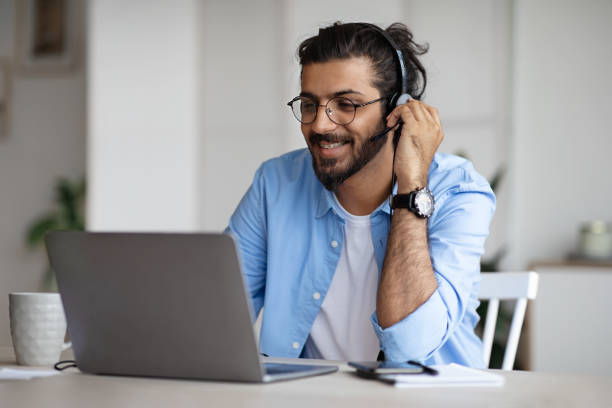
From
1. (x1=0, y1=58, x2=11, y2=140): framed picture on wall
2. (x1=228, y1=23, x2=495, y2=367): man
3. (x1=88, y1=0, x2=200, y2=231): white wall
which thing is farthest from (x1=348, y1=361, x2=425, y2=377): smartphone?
(x1=0, y1=58, x2=11, y2=140): framed picture on wall

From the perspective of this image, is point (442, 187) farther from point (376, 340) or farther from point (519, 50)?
point (519, 50)

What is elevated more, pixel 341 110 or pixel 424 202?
pixel 341 110

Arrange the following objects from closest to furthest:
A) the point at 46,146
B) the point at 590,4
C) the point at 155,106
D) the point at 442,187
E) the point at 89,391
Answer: the point at 89,391, the point at 442,187, the point at 590,4, the point at 155,106, the point at 46,146

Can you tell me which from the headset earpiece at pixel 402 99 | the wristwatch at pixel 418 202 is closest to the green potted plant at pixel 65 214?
the headset earpiece at pixel 402 99

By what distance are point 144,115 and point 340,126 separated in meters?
3.27

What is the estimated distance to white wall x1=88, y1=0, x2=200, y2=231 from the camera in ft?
15.5

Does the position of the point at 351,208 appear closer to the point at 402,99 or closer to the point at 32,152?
the point at 402,99

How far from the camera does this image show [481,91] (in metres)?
4.04

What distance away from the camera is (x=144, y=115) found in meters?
4.75

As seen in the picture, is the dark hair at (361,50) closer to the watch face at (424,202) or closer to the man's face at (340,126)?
A: the man's face at (340,126)

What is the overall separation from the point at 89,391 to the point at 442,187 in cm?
93

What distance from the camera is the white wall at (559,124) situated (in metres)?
3.86

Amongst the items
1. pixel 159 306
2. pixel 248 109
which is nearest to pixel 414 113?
pixel 159 306

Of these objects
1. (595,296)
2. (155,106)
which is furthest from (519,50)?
(155,106)
